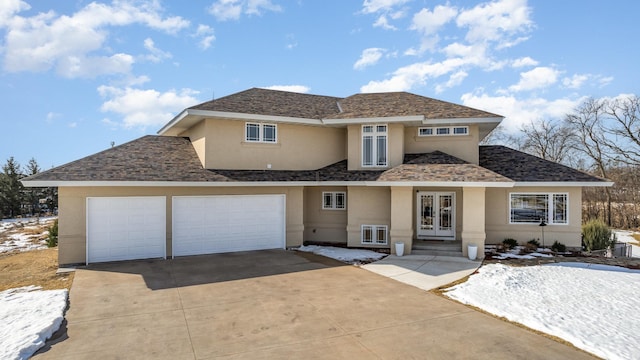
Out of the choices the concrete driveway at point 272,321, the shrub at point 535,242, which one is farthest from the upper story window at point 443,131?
the concrete driveway at point 272,321

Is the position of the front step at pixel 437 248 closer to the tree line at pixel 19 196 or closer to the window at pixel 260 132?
the window at pixel 260 132

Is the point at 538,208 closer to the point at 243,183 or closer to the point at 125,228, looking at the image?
the point at 243,183

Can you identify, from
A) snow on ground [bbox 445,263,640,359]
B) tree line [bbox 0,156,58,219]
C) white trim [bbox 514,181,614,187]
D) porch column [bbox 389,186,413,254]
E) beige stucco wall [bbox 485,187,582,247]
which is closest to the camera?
snow on ground [bbox 445,263,640,359]

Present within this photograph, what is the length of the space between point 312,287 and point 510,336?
4.81 m

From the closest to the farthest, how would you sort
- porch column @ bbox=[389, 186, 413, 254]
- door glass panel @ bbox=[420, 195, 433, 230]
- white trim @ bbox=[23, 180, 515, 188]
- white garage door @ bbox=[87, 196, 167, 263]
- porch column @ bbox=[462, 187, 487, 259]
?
white trim @ bbox=[23, 180, 515, 188], white garage door @ bbox=[87, 196, 167, 263], porch column @ bbox=[462, 187, 487, 259], porch column @ bbox=[389, 186, 413, 254], door glass panel @ bbox=[420, 195, 433, 230]

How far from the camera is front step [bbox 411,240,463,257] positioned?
14002mm

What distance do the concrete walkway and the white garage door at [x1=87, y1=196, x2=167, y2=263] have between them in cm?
752

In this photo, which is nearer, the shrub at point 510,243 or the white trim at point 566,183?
the white trim at point 566,183

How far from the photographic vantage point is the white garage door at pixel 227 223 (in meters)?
13.5

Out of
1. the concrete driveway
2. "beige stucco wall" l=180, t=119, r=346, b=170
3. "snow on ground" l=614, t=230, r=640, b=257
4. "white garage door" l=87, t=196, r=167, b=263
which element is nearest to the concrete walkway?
the concrete driveway

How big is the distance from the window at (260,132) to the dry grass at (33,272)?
778 centimetres

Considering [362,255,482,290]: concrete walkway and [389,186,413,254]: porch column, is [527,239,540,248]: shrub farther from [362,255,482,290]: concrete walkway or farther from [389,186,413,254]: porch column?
[389,186,413,254]: porch column

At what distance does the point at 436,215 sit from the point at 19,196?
112 ft

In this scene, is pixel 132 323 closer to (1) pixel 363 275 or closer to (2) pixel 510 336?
(1) pixel 363 275
